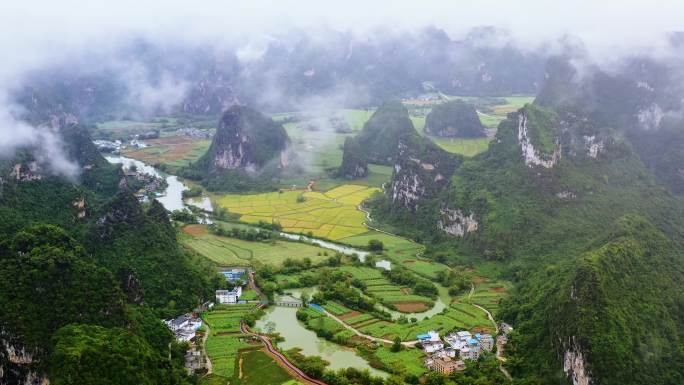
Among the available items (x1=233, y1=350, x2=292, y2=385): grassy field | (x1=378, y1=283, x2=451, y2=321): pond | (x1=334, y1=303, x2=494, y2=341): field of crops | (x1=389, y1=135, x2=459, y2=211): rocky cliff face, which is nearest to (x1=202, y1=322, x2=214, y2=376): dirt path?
(x1=233, y1=350, x2=292, y2=385): grassy field

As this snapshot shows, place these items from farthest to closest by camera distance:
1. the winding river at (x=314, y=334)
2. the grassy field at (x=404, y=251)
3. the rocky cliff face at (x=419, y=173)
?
the rocky cliff face at (x=419, y=173), the grassy field at (x=404, y=251), the winding river at (x=314, y=334)

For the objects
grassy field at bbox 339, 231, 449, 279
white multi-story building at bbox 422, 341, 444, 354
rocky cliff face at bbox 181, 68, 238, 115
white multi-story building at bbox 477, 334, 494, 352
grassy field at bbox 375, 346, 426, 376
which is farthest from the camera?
rocky cliff face at bbox 181, 68, 238, 115

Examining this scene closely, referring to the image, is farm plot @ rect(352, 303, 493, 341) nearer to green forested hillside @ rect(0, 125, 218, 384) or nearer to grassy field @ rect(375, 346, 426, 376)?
grassy field @ rect(375, 346, 426, 376)

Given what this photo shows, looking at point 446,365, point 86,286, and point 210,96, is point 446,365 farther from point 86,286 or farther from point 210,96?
point 210,96

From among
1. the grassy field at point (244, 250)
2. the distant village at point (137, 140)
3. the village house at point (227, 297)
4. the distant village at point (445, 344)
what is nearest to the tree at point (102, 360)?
the distant village at point (445, 344)

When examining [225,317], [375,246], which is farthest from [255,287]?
Answer: [375,246]

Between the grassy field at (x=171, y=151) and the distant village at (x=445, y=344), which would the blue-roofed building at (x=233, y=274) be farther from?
the grassy field at (x=171, y=151)
